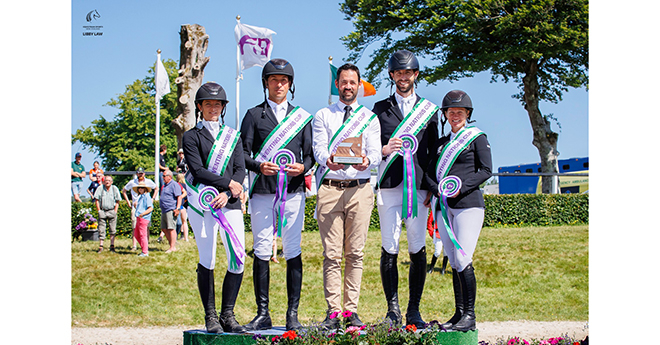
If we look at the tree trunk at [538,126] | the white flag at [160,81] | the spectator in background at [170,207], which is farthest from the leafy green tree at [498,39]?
the spectator in background at [170,207]

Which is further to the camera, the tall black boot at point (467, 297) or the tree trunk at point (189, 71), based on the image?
the tree trunk at point (189, 71)

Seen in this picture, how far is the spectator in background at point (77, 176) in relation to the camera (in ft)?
45.7

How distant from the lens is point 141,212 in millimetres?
10852

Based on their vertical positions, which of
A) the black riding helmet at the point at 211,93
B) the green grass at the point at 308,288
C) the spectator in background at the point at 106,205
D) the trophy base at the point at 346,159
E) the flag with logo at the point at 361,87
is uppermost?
the flag with logo at the point at 361,87

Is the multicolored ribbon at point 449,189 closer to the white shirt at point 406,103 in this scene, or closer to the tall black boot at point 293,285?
the white shirt at point 406,103

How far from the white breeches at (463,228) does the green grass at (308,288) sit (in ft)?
10.3

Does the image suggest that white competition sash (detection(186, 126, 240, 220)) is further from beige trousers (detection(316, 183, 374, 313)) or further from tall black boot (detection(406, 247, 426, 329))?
tall black boot (detection(406, 247, 426, 329))

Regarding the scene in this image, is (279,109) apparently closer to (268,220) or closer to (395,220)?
(268,220)

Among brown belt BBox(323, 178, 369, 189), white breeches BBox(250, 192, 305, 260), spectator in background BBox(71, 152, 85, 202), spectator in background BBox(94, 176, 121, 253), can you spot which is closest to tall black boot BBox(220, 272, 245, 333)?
white breeches BBox(250, 192, 305, 260)

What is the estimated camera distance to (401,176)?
194 inches

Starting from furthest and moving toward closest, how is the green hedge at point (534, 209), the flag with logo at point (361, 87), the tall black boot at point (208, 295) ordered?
the green hedge at point (534, 209), the flag with logo at point (361, 87), the tall black boot at point (208, 295)

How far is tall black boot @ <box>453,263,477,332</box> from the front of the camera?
4.89 metres

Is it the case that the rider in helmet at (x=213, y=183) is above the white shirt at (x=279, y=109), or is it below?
below
